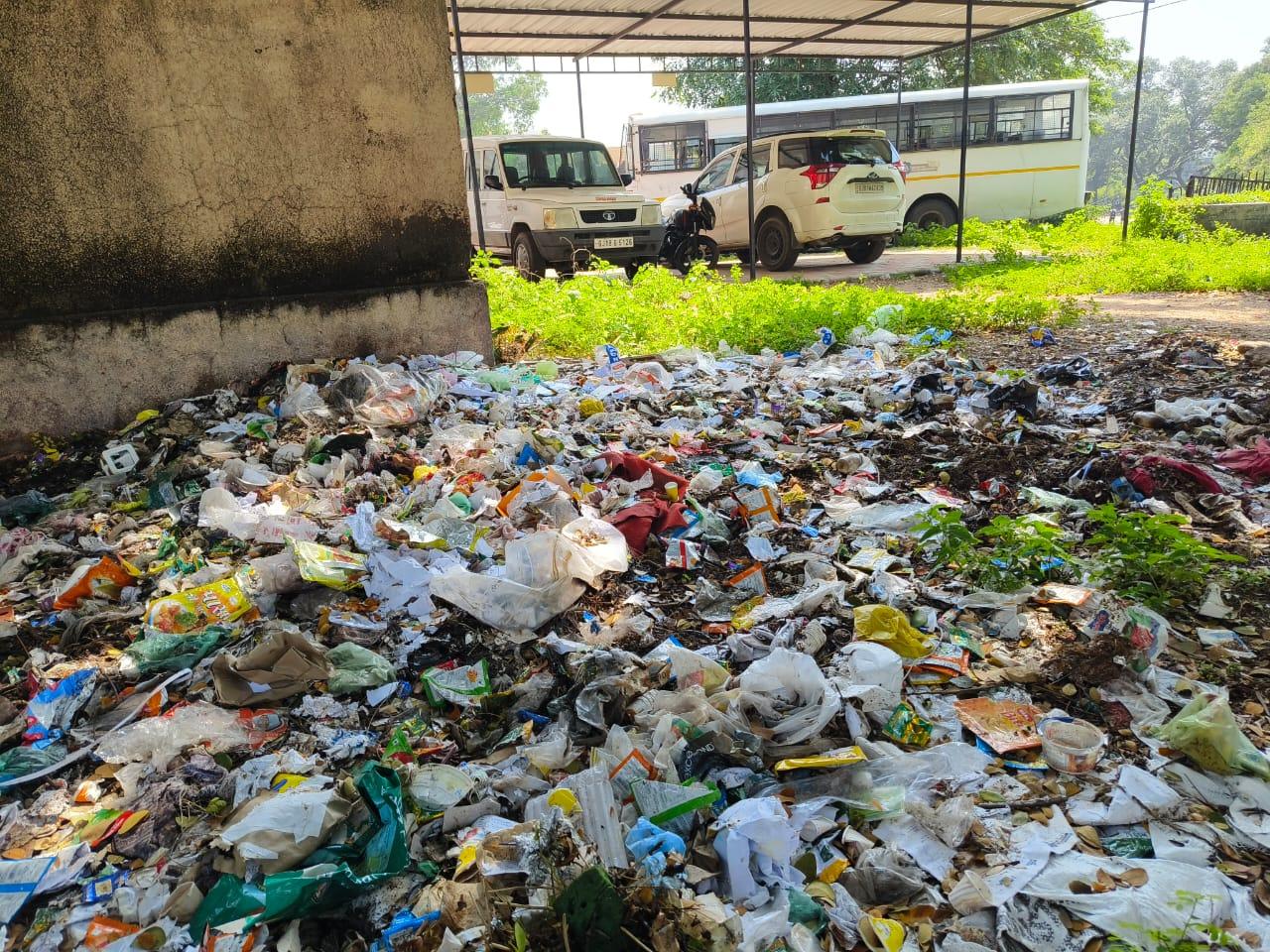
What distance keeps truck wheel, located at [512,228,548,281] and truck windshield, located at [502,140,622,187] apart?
66 centimetres

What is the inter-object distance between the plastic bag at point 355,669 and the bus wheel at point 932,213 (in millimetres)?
16661

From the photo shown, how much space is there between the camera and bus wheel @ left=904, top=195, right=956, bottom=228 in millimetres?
16766

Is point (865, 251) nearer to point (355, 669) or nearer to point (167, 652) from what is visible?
point (355, 669)

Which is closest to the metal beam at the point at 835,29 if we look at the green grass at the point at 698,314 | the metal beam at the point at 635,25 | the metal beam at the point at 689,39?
the metal beam at the point at 689,39

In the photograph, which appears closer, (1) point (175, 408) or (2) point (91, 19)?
(2) point (91, 19)

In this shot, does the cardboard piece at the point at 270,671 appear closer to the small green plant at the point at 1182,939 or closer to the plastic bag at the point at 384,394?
the small green plant at the point at 1182,939

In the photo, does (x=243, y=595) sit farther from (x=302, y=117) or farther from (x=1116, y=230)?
(x=1116, y=230)

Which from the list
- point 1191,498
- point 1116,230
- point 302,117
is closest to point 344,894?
point 1191,498

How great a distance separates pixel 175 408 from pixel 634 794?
387 centimetres

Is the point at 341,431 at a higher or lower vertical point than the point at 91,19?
lower

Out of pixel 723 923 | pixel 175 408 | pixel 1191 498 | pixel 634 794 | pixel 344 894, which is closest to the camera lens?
pixel 723 923

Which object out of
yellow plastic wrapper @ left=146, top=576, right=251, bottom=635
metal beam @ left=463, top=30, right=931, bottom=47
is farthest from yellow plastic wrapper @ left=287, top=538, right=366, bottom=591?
metal beam @ left=463, top=30, right=931, bottom=47

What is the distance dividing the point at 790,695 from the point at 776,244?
10904mm

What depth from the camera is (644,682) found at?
2441 mm
